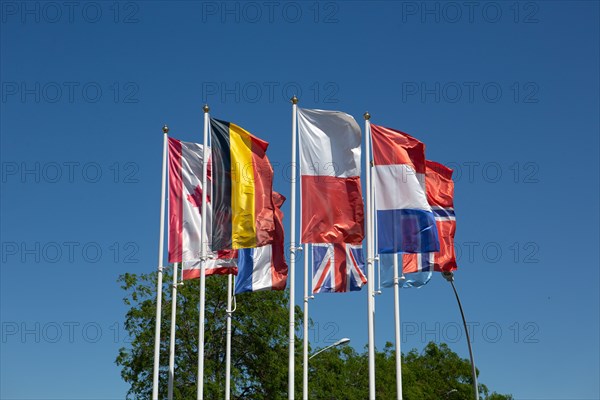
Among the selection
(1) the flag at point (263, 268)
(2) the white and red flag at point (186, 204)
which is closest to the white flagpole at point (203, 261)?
(2) the white and red flag at point (186, 204)

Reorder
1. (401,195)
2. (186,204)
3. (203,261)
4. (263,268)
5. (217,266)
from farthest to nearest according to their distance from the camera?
(217,266), (186,204), (263,268), (203,261), (401,195)

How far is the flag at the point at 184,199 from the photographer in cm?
2742

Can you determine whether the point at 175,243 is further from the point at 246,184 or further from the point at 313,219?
the point at 313,219

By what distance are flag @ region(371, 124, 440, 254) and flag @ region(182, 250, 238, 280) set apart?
5.70 meters

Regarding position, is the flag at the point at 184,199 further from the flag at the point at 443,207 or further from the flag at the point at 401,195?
the flag at the point at 443,207

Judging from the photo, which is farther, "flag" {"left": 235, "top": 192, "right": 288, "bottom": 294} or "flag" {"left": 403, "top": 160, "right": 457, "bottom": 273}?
"flag" {"left": 403, "top": 160, "right": 457, "bottom": 273}

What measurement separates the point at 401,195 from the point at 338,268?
3.23 meters

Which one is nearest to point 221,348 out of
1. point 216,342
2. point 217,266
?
point 216,342

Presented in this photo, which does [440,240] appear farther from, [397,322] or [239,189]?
[239,189]

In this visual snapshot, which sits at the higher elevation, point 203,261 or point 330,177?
point 330,177

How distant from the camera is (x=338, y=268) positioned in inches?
1063

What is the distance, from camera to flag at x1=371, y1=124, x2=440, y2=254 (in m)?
25.6

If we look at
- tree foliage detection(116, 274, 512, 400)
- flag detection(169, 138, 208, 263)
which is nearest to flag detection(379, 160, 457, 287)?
flag detection(169, 138, 208, 263)

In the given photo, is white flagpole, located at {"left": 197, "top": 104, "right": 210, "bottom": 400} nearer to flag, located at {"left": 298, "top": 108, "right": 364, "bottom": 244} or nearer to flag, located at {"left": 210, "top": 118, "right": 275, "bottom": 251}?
flag, located at {"left": 210, "top": 118, "right": 275, "bottom": 251}
